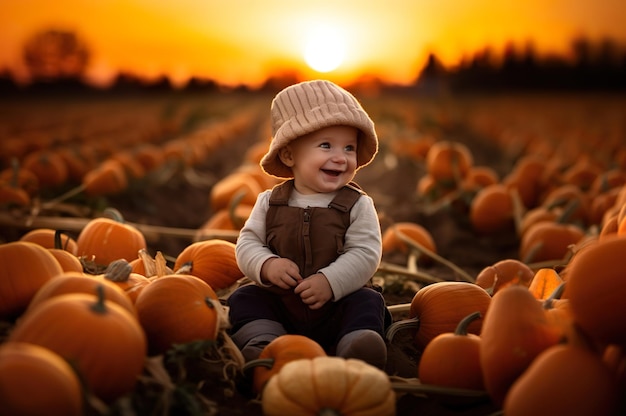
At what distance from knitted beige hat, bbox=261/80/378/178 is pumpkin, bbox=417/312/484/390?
105 centimetres

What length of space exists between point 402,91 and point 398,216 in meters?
78.6

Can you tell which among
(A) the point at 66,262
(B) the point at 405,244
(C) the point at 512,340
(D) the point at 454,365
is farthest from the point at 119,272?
(B) the point at 405,244

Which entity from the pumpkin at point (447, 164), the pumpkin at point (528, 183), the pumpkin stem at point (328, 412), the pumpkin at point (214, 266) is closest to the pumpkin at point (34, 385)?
the pumpkin stem at point (328, 412)

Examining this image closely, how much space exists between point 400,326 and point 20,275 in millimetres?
1644

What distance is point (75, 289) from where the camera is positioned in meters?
2.37

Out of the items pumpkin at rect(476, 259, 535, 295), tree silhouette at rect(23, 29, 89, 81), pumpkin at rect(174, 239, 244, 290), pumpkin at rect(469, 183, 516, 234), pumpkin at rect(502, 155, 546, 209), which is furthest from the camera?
tree silhouette at rect(23, 29, 89, 81)

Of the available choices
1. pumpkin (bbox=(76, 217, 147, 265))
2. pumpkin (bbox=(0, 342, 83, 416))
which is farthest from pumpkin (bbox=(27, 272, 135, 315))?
pumpkin (bbox=(76, 217, 147, 265))

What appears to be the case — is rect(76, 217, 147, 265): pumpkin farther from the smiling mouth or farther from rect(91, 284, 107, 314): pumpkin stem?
rect(91, 284, 107, 314): pumpkin stem

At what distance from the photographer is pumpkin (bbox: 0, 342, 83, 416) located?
1.78 meters

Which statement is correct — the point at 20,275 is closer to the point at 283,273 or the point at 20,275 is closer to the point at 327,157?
the point at 283,273

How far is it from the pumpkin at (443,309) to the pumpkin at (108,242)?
1.86 m

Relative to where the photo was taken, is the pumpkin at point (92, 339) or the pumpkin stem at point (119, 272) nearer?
the pumpkin at point (92, 339)

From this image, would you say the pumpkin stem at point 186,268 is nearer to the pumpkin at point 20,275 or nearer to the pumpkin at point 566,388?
the pumpkin at point 20,275

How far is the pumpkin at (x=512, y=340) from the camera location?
216 cm
